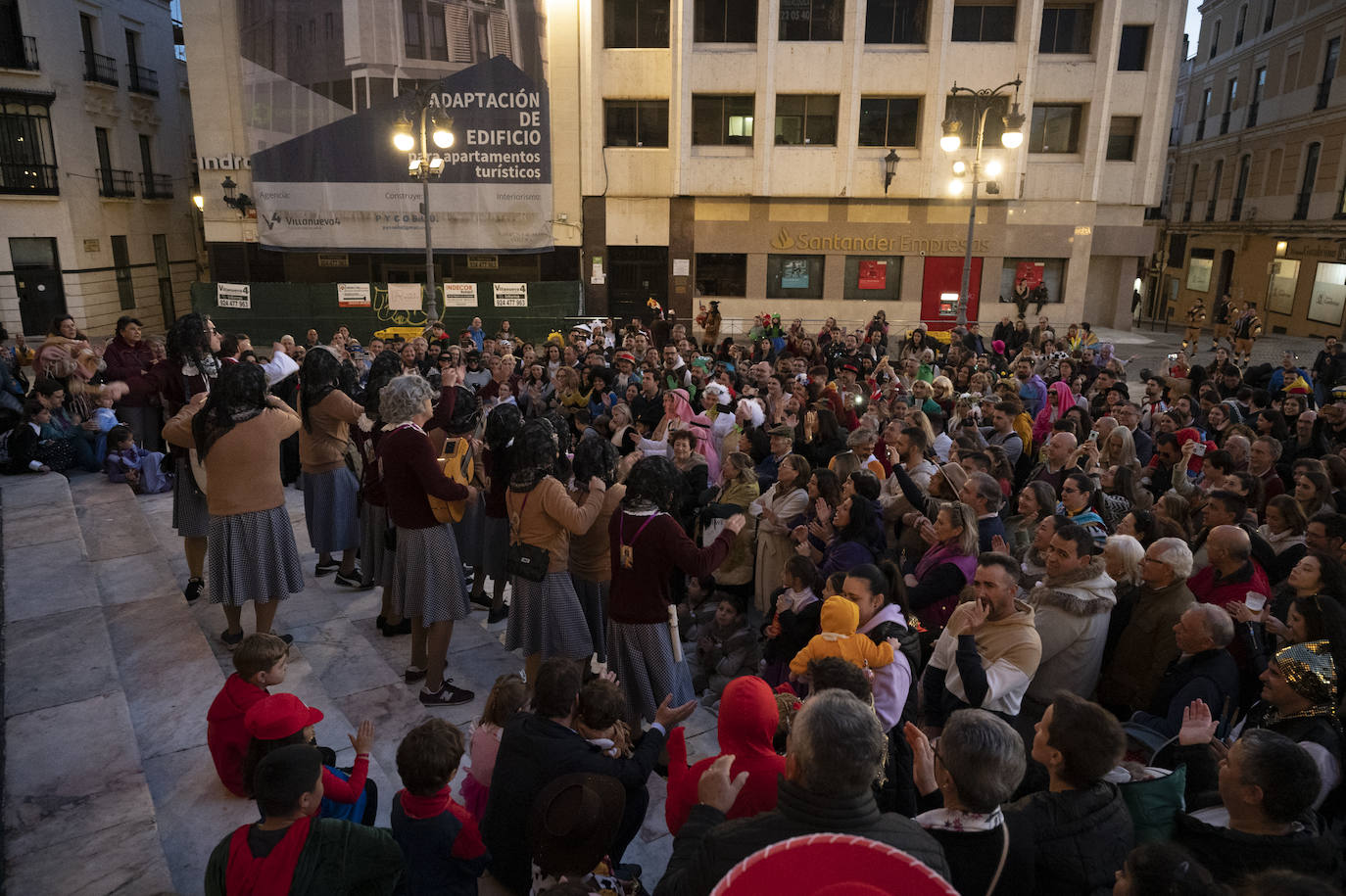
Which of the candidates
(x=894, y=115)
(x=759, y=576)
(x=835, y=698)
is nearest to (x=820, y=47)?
(x=894, y=115)

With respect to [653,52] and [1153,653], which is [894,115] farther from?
[1153,653]

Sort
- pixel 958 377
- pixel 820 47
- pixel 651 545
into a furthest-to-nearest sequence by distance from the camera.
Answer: pixel 820 47 < pixel 958 377 < pixel 651 545

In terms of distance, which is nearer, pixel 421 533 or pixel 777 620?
pixel 777 620

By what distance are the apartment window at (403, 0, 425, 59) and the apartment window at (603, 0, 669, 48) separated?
5024mm

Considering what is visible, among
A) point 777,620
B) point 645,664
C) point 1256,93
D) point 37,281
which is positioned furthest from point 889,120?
point 37,281

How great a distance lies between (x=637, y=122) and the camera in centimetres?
2352

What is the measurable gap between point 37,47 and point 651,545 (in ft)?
94.4

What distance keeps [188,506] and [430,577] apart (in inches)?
85.2

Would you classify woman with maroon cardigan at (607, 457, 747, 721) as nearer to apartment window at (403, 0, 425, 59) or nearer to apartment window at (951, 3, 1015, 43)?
apartment window at (403, 0, 425, 59)

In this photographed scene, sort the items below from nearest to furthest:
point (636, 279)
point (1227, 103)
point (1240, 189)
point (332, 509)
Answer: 1. point (332, 509)
2. point (636, 279)
3. point (1240, 189)
4. point (1227, 103)

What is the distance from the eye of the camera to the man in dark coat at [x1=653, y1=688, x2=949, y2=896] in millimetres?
2109

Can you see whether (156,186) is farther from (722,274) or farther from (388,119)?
(722,274)

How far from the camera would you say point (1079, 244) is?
2388 centimetres

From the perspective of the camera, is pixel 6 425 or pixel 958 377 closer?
pixel 6 425
